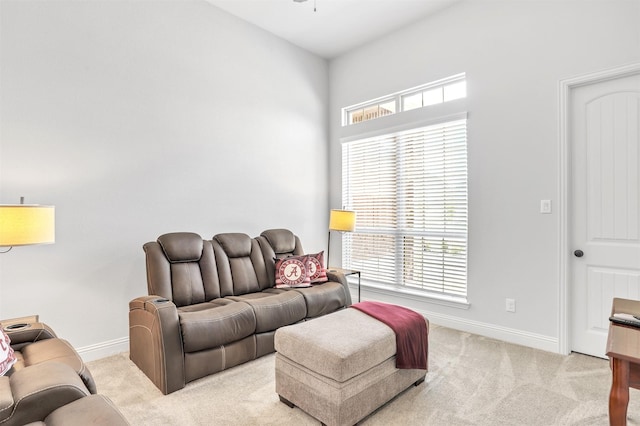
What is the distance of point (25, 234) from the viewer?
1.99 m

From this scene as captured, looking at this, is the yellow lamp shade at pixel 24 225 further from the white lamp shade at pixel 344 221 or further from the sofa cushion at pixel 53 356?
the white lamp shade at pixel 344 221

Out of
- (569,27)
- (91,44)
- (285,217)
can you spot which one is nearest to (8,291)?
(91,44)

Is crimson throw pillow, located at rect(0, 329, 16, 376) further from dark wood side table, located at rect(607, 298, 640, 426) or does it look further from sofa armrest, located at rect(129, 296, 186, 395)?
dark wood side table, located at rect(607, 298, 640, 426)

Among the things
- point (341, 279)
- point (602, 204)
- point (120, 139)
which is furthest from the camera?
point (341, 279)

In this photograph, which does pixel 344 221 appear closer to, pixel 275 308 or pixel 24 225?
pixel 275 308

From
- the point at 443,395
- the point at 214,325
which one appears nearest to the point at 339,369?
the point at 443,395

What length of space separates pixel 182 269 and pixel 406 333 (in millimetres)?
1880

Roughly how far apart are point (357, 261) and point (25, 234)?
354cm

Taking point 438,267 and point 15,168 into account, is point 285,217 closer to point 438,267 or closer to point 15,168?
point 438,267

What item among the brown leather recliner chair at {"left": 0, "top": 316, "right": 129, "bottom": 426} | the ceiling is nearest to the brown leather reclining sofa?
the brown leather recliner chair at {"left": 0, "top": 316, "right": 129, "bottom": 426}

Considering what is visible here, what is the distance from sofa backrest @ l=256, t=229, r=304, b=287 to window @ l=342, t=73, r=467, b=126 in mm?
1893

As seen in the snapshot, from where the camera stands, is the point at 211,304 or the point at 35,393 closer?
the point at 35,393

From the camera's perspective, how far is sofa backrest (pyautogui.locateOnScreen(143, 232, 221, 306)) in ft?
9.23

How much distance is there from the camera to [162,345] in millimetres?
2322
